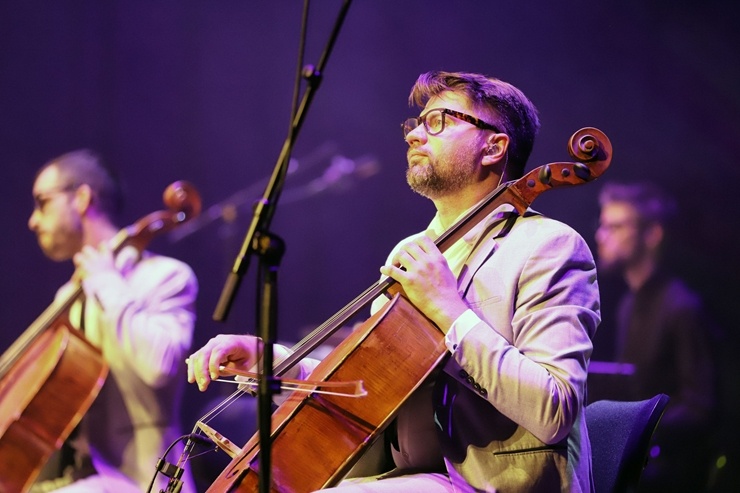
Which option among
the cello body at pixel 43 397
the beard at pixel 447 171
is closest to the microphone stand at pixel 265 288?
the beard at pixel 447 171

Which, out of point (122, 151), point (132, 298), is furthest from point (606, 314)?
point (122, 151)

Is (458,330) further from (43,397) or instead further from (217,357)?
(43,397)

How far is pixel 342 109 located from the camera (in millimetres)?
5125

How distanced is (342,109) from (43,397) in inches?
99.7

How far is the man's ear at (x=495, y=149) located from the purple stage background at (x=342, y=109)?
2.40m

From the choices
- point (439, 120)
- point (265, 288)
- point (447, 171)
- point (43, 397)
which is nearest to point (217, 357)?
point (265, 288)

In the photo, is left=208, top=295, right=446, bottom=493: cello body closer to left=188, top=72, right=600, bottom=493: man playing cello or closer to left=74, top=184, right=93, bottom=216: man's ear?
left=188, top=72, right=600, bottom=493: man playing cello

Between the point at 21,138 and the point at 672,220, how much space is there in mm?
4229

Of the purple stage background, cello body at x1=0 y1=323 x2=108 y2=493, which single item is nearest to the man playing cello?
cello body at x1=0 y1=323 x2=108 y2=493

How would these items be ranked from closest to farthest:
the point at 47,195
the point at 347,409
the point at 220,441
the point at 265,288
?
1. the point at 265,288
2. the point at 347,409
3. the point at 220,441
4. the point at 47,195

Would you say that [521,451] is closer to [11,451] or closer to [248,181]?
[11,451]

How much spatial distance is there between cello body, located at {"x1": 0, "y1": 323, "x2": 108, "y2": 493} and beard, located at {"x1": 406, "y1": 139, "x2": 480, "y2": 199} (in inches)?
94.1

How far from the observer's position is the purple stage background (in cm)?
496

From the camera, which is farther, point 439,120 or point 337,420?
point 439,120
